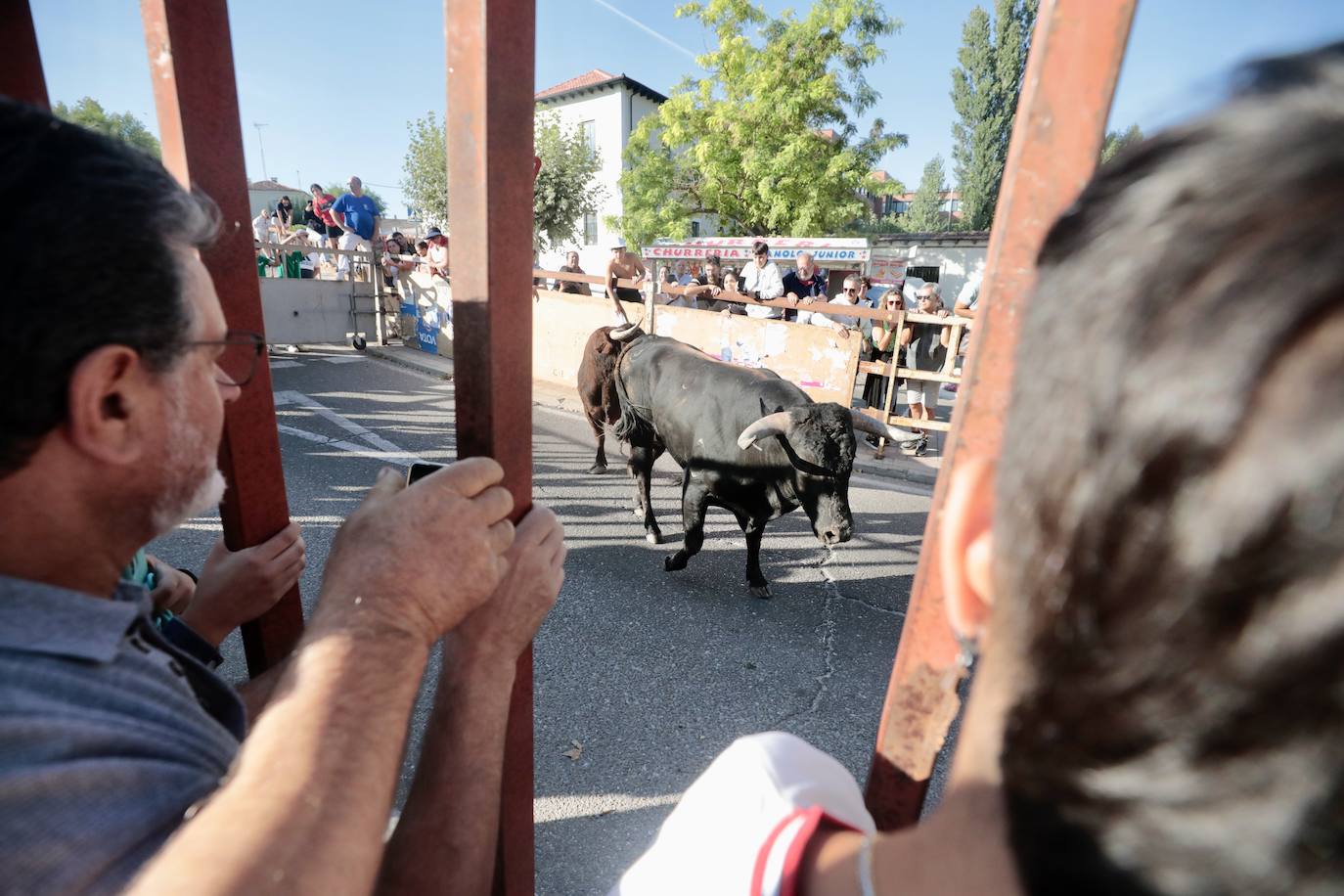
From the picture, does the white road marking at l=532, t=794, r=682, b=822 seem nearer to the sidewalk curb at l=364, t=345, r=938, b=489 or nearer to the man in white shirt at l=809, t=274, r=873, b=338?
the sidewalk curb at l=364, t=345, r=938, b=489

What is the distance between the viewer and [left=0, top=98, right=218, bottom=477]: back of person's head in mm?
782

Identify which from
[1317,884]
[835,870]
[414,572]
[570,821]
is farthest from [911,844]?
[570,821]

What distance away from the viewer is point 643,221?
26953 mm

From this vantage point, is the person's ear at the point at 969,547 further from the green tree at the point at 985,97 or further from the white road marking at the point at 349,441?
the green tree at the point at 985,97

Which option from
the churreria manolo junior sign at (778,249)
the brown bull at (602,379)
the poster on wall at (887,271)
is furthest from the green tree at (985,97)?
the brown bull at (602,379)

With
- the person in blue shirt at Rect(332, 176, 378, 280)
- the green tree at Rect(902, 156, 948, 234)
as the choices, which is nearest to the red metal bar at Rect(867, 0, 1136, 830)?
the person in blue shirt at Rect(332, 176, 378, 280)

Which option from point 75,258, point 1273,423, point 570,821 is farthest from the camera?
point 570,821

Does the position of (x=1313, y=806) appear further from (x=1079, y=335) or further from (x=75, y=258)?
(x=75, y=258)

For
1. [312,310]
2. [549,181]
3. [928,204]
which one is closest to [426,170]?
[549,181]

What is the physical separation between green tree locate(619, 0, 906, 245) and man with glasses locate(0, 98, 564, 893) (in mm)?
24250

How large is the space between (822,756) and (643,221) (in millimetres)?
27849

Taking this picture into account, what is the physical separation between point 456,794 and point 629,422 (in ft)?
16.7

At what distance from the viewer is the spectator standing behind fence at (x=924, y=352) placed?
829cm

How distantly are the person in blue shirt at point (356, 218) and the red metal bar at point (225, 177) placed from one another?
47.7ft
